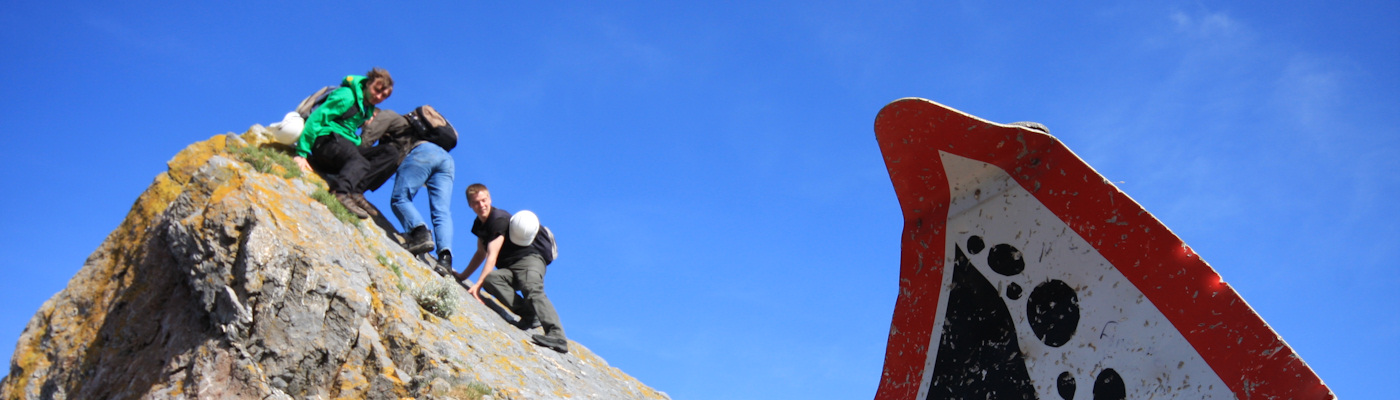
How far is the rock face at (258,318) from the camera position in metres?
5.78

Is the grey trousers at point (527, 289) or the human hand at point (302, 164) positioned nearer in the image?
the grey trousers at point (527, 289)

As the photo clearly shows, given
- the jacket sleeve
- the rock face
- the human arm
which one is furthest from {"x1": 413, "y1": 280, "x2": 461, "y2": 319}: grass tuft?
the jacket sleeve

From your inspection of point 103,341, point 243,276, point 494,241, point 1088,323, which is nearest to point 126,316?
point 103,341

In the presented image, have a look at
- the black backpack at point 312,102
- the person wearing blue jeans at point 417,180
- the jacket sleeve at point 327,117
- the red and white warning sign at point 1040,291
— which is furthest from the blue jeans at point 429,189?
the red and white warning sign at point 1040,291

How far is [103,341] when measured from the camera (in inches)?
260

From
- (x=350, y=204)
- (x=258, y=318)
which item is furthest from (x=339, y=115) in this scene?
(x=258, y=318)

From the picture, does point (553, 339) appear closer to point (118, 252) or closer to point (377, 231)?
point (377, 231)

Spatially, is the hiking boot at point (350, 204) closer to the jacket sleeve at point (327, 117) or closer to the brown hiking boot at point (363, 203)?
the brown hiking boot at point (363, 203)

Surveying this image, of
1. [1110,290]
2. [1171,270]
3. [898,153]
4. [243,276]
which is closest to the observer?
[1171,270]

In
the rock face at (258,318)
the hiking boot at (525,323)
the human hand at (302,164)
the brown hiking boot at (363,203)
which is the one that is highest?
the human hand at (302,164)

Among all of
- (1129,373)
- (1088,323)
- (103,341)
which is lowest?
(1129,373)

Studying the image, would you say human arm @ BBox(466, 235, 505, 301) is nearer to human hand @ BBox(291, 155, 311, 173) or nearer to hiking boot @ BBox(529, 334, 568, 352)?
hiking boot @ BBox(529, 334, 568, 352)

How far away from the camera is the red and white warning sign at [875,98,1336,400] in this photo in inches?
87.5

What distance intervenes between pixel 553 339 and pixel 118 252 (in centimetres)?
375
